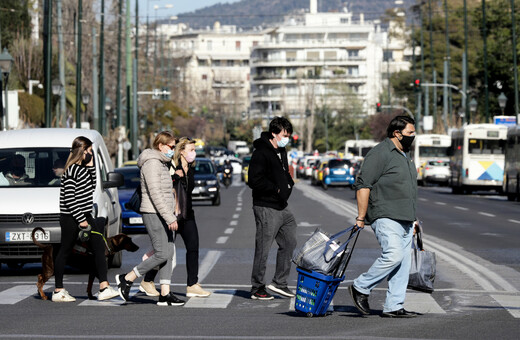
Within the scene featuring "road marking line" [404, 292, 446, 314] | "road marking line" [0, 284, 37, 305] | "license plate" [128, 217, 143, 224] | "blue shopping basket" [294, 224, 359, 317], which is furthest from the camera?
"license plate" [128, 217, 143, 224]

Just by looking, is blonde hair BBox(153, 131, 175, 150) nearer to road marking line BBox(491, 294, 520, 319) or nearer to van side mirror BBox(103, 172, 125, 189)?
van side mirror BBox(103, 172, 125, 189)

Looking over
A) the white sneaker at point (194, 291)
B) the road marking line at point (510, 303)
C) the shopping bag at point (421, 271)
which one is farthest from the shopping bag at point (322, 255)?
the white sneaker at point (194, 291)

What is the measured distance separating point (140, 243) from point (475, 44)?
8737cm

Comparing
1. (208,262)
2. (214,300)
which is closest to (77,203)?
(214,300)

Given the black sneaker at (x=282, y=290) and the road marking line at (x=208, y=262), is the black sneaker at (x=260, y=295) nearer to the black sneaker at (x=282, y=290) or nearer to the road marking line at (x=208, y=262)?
the black sneaker at (x=282, y=290)

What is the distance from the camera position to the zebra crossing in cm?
1271

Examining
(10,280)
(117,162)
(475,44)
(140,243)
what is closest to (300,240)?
(140,243)

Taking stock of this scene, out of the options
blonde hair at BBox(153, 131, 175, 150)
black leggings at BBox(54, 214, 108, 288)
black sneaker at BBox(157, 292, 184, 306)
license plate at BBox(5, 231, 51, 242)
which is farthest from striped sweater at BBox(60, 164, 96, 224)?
license plate at BBox(5, 231, 51, 242)

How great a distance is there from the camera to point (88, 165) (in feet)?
44.8

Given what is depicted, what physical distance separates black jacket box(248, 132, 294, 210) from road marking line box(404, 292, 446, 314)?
5.37 feet

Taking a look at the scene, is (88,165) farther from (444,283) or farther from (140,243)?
(140,243)

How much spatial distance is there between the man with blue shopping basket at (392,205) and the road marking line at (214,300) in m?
1.82

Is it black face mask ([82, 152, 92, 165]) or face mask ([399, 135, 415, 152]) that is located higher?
face mask ([399, 135, 415, 152])

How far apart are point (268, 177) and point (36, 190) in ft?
14.4
